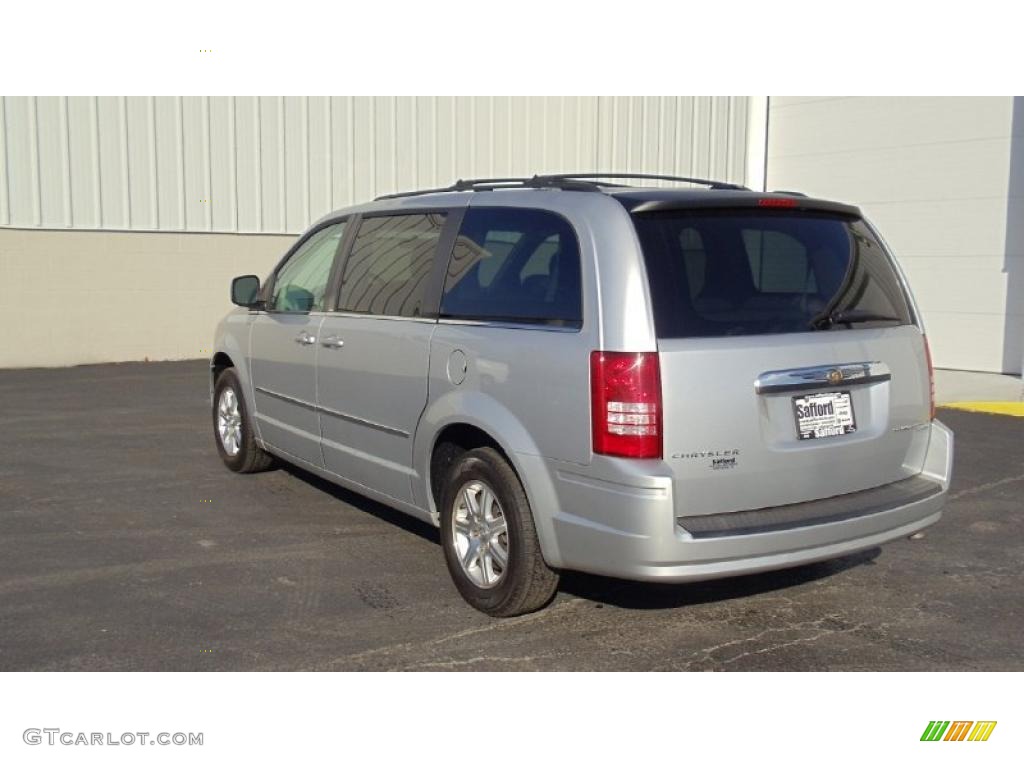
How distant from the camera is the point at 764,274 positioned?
14.1 feet

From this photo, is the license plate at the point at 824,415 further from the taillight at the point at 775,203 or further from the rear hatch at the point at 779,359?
the taillight at the point at 775,203

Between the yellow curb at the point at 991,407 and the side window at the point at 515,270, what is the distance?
7.62 metres

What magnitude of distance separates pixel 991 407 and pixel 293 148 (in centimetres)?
1012

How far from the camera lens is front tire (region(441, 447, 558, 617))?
427cm

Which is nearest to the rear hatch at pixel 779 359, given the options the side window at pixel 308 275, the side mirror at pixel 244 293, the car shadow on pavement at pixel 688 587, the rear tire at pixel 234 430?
the car shadow on pavement at pixel 688 587

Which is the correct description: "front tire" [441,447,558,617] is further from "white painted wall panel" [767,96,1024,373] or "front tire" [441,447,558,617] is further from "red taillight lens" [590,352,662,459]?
"white painted wall panel" [767,96,1024,373]

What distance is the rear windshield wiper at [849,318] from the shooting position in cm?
421

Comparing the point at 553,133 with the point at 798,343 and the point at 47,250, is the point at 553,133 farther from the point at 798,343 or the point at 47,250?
the point at 798,343

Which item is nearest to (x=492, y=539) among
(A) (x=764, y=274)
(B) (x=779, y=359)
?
(B) (x=779, y=359)

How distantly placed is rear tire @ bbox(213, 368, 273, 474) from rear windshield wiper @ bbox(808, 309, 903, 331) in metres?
4.04
